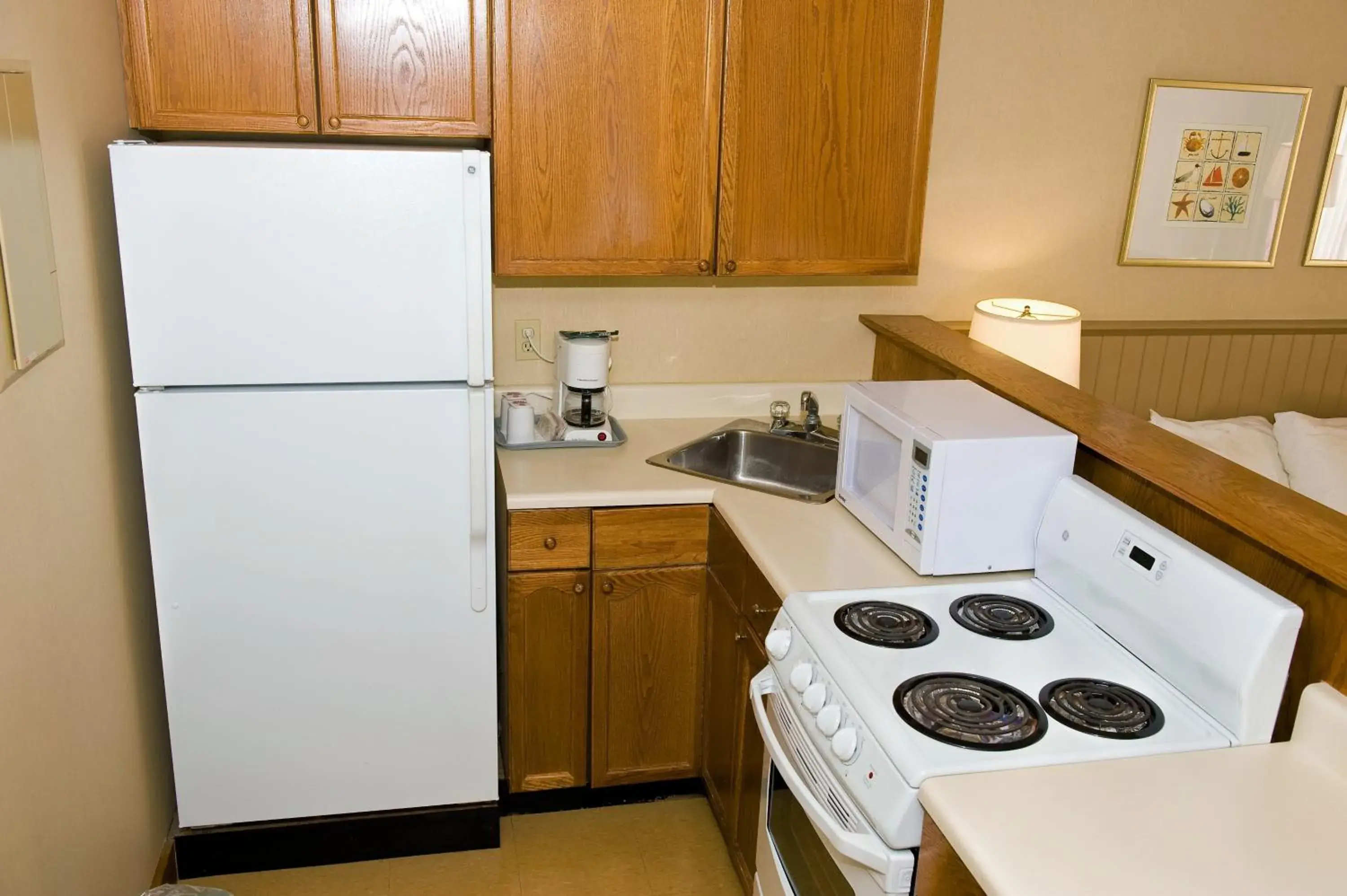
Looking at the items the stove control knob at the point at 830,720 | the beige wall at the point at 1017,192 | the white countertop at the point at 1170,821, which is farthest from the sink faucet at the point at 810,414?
the white countertop at the point at 1170,821

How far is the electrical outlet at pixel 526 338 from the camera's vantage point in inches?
120

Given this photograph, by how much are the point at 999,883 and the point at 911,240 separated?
1.89 m

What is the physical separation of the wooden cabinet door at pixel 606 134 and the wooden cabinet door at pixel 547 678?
77cm

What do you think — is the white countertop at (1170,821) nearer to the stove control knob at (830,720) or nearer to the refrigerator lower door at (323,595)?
the stove control knob at (830,720)

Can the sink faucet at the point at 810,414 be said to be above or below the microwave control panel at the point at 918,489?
below

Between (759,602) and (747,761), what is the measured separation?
0.38m

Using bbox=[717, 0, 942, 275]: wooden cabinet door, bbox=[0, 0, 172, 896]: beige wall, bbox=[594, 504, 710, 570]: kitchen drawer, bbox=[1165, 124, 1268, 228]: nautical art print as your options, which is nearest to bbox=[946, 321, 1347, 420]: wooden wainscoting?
bbox=[1165, 124, 1268, 228]: nautical art print

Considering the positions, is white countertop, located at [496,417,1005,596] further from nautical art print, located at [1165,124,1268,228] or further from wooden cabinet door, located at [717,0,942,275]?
nautical art print, located at [1165,124,1268,228]

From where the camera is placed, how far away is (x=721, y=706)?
2.63 metres

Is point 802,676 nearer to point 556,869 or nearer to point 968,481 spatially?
point 968,481

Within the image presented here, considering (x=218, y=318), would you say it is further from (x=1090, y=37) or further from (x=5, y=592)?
(x=1090, y=37)

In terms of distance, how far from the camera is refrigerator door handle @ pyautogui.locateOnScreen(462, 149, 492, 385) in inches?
88.4

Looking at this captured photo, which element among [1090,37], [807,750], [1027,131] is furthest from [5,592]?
[1090,37]

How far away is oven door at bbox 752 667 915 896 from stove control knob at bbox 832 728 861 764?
53mm
